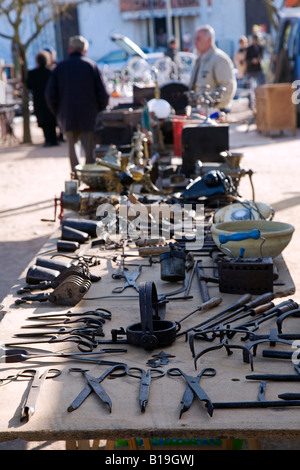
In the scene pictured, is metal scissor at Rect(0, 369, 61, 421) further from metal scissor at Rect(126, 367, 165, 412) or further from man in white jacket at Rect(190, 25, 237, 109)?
man in white jacket at Rect(190, 25, 237, 109)

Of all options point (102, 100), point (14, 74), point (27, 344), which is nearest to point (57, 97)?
point (102, 100)

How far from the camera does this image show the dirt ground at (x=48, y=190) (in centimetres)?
546

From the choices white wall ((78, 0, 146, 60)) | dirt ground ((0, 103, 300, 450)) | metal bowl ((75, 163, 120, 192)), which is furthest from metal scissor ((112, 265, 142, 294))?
white wall ((78, 0, 146, 60))

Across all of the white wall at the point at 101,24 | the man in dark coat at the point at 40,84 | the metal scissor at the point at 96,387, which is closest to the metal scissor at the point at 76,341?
the metal scissor at the point at 96,387

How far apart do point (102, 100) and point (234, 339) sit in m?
5.48

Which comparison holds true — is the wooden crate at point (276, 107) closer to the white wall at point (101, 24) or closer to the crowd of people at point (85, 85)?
the crowd of people at point (85, 85)

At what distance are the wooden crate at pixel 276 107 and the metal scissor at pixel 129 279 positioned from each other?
976cm

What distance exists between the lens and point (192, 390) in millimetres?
1867

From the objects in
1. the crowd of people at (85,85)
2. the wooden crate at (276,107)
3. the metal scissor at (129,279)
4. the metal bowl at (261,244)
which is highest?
the crowd of people at (85,85)

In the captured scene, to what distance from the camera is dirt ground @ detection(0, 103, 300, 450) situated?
5.46 m

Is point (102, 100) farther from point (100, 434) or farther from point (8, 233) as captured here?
point (100, 434)

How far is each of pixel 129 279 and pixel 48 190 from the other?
20.3ft

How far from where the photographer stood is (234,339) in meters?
2.23

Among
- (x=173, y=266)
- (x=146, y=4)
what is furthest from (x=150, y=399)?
(x=146, y=4)
